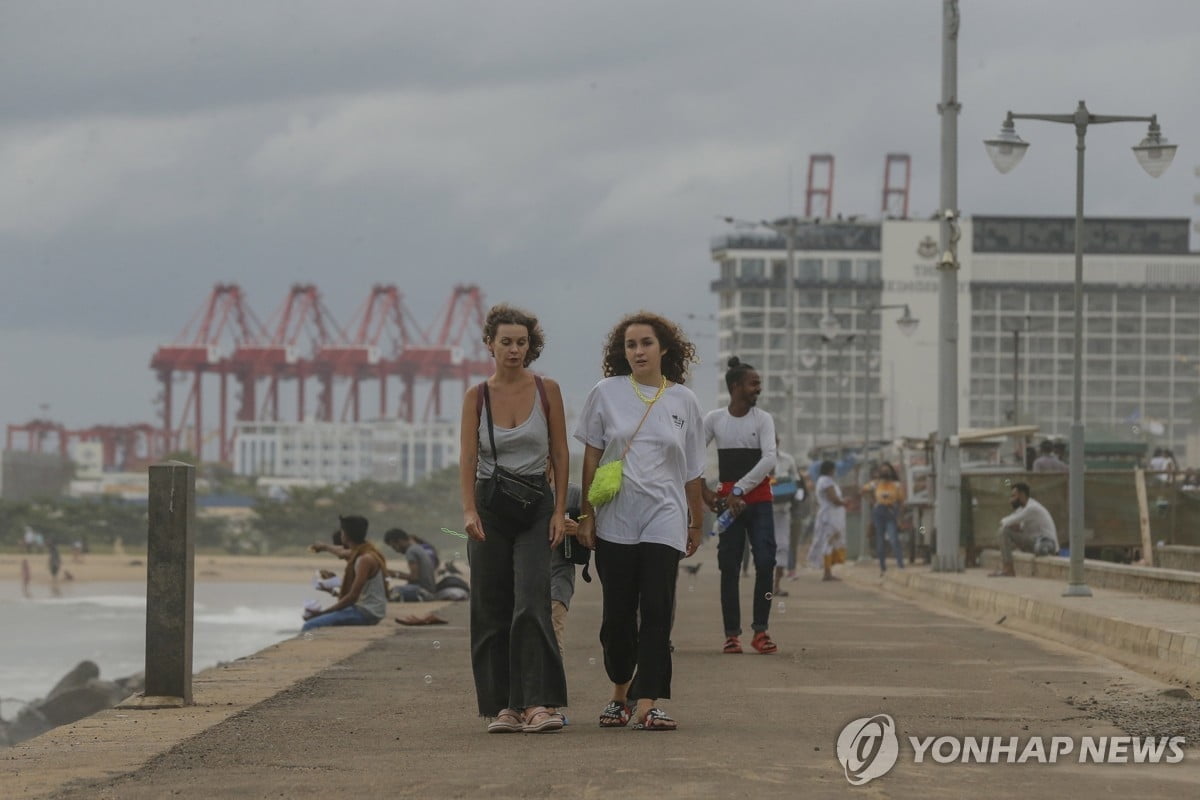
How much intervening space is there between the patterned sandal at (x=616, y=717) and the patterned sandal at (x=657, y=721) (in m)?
0.22

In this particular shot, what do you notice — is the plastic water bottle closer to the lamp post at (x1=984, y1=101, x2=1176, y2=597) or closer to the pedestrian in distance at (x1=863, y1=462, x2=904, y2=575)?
the lamp post at (x1=984, y1=101, x2=1176, y2=597)

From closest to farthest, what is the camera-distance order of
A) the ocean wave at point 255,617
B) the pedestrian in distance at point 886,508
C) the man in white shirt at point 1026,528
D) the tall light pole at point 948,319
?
the man in white shirt at point 1026,528
the tall light pole at point 948,319
the pedestrian in distance at point 886,508
the ocean wave at point 255,617

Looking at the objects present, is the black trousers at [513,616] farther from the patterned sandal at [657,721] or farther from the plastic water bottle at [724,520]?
the plastic water bottle at [724,520]

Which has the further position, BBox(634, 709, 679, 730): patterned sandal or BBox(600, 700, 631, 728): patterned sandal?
BBox(600, 700, 631, 728): patterned sandal

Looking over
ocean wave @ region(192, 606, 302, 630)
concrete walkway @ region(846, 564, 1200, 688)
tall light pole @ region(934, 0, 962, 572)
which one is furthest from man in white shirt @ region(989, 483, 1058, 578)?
ocean wave @ region(192, 606, 302, 630)

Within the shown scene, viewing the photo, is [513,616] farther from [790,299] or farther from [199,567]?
[199,567]

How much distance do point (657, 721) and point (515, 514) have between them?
1.05 m

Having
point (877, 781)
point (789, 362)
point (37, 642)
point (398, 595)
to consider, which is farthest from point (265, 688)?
point (37, 642)

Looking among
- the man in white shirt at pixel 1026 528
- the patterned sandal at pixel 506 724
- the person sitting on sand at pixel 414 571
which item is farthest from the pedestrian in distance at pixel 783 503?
the patterned sandal at pixel 506 724

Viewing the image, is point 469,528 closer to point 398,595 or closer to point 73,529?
point 398,595

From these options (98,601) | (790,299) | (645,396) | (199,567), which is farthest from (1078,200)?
(199,567)

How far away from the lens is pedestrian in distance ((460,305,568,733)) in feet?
29.8

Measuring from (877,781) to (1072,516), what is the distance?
516 inches

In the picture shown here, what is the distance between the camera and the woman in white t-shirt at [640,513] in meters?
9.21
